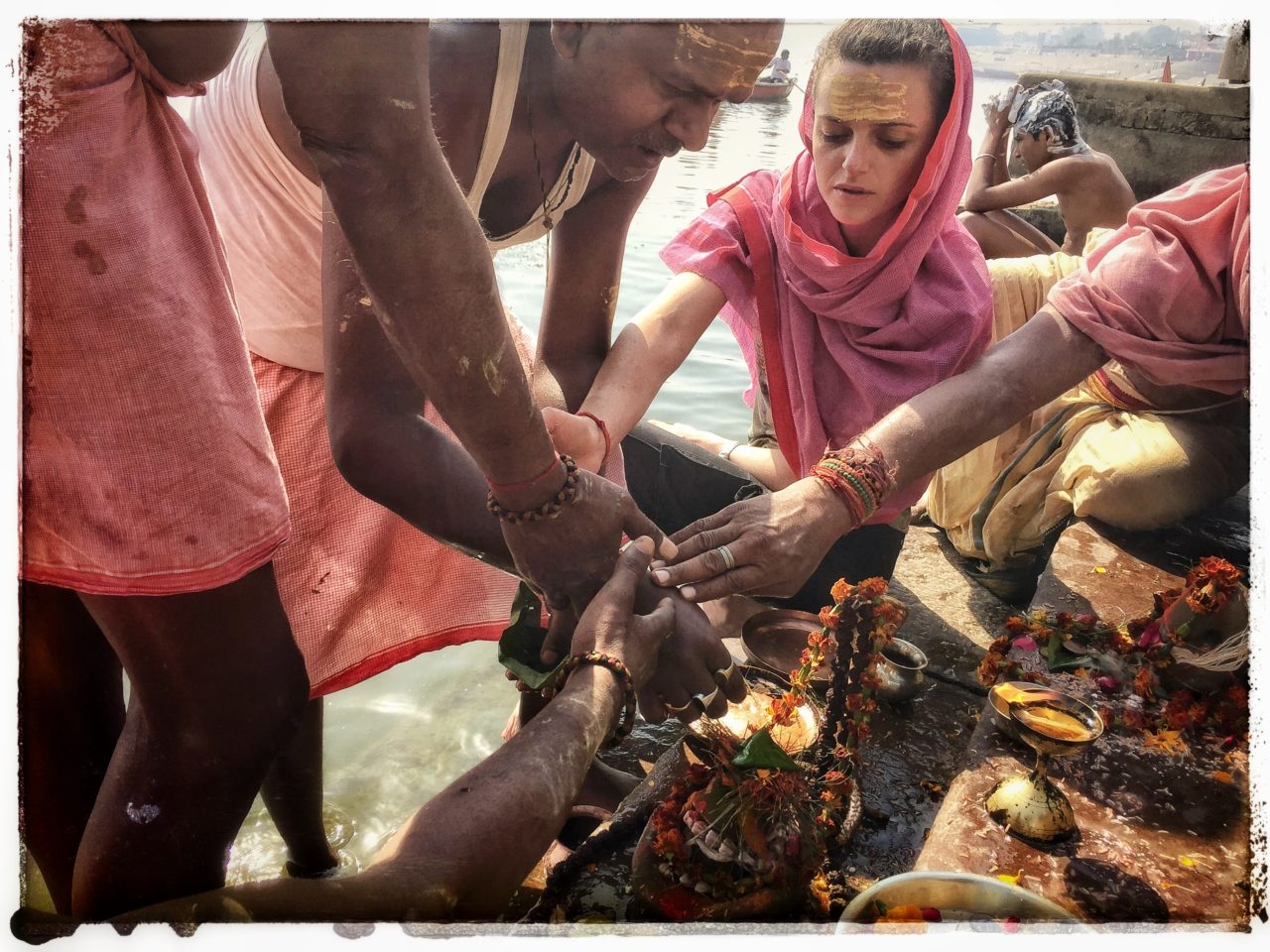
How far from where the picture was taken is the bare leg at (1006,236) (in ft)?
8.86

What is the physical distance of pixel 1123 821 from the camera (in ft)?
5.89

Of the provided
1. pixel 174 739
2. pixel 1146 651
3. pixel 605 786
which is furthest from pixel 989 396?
pixel 174 739

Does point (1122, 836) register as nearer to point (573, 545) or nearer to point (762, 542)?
point (762, 542)

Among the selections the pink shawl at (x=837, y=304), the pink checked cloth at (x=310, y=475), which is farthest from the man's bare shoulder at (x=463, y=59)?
the pink shawl at (x=837, y=304)

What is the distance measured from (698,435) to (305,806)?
1.22 meters

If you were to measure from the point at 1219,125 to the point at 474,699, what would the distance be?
201 centimetres

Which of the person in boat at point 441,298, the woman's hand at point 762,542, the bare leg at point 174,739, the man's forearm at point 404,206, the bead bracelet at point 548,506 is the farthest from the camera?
the woman's hand at point 762,542

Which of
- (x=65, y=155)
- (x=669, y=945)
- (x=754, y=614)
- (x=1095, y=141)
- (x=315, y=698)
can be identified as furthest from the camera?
(x=1095, y=141)

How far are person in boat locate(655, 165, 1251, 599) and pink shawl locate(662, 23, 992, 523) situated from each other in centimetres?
11

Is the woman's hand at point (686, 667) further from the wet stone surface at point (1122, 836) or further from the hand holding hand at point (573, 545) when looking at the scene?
the wet stone surface at point (1122, 836)

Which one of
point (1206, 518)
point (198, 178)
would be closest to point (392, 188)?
point (198, 178)

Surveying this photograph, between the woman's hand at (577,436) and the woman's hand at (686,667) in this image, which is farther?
the woman's hand at (577,436)

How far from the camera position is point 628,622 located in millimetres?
1563

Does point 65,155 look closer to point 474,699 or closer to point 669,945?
point 474,699
